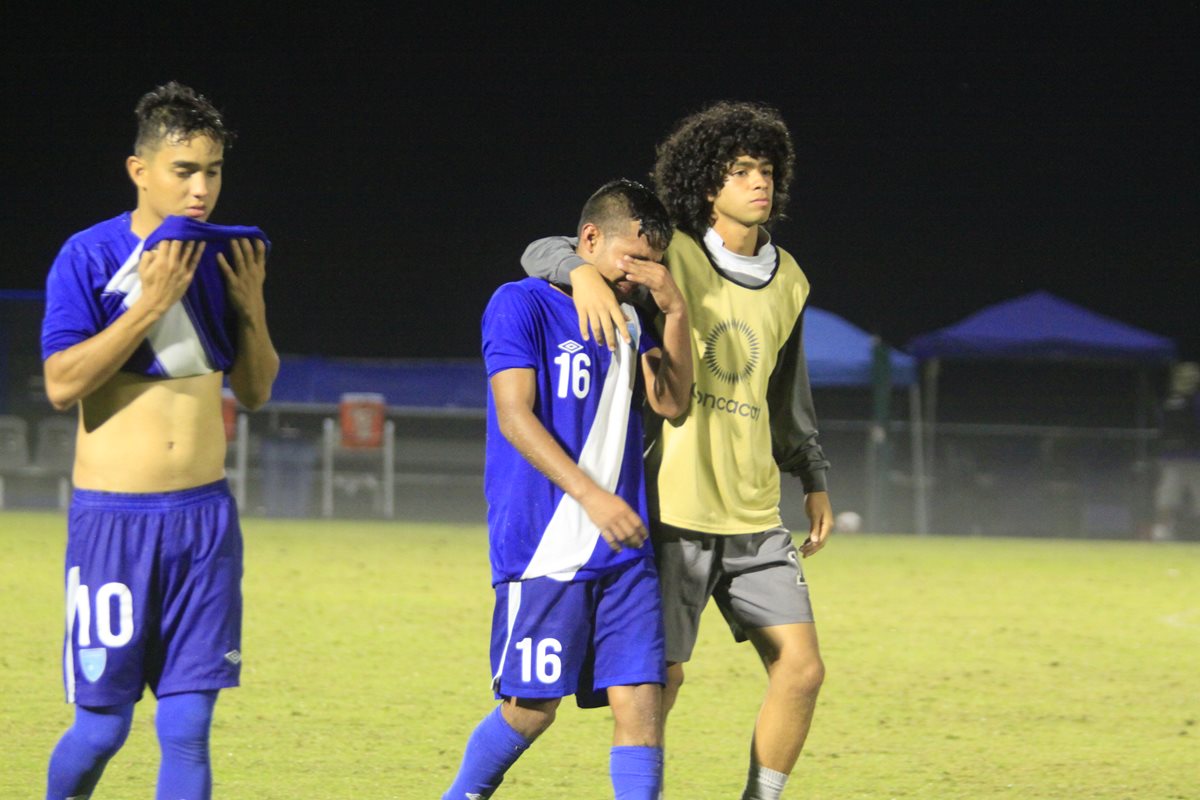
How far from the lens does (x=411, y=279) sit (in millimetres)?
28375

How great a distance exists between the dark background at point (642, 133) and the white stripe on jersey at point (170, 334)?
73.6 ft

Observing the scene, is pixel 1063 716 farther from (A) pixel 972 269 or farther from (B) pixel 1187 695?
(A) pixel 972 269

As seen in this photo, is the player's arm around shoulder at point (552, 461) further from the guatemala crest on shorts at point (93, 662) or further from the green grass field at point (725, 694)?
the green grass field at point (725, 694)

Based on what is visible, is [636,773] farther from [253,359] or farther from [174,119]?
[174,119]

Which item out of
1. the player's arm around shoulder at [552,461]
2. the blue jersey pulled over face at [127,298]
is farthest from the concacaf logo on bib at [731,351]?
the blue jersey pulled over face at [127,298]

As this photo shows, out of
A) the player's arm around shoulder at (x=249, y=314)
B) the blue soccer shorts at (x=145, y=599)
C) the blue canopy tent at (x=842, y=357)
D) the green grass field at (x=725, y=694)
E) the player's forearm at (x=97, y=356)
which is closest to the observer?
the player's forearm at (x=97, y=356)

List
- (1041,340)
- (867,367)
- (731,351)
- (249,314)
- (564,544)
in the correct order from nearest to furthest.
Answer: (249,314), (564,544), (731,351), (1041,340), (867,367)

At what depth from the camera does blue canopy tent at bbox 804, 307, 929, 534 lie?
19.2m

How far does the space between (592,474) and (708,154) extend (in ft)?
3.57

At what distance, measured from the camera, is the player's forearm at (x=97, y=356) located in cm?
363

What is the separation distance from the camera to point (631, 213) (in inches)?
164

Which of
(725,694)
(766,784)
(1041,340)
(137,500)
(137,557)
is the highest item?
(137,500)

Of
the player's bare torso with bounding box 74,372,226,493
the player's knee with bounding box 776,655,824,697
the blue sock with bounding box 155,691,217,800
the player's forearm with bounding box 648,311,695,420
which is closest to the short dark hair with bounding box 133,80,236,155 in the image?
the player's bare torso with bounding box 74,372,226,493

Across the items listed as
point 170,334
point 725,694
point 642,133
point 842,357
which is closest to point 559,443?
point 170,334
